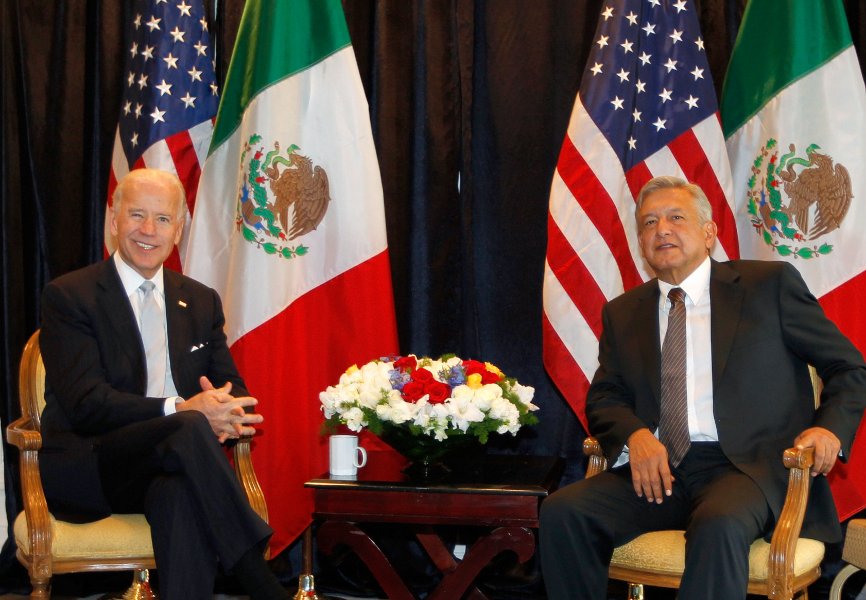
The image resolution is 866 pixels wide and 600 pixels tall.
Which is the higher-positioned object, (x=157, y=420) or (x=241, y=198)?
(x=241, y=198)

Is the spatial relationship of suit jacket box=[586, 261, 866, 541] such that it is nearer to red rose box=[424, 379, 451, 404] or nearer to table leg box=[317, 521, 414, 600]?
red rose box=[424, 379, 451, 404]

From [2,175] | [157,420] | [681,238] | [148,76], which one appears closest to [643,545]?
[681,238]

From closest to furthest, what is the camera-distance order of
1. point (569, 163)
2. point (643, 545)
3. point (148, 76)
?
point (643, 545), point (569, 163), point (148, 76)

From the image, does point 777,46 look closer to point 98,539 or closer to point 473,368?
point 473,368

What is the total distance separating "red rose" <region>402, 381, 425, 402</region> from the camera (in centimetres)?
310

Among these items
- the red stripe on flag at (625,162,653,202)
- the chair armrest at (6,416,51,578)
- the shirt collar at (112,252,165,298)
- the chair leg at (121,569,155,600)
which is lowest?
the chair leg at (121,569,155,600)

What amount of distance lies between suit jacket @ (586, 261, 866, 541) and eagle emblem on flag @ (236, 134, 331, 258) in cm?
153

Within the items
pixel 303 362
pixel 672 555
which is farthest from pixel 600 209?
pixel 672 555

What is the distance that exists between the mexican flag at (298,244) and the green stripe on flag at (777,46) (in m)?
1.60

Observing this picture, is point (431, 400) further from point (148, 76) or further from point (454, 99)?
point (148, 76)

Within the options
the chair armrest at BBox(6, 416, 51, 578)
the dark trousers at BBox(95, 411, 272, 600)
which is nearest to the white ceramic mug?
the dark trousers at BBox(95, 411, 272, 600)

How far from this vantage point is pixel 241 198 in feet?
13.2

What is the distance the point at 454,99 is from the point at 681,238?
1.65 metres

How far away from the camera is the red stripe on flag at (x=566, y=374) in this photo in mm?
3875
